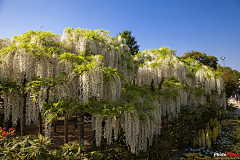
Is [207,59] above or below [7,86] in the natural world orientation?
above

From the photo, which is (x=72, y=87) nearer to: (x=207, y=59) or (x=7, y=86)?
(x=7, y=86)

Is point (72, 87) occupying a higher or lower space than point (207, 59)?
lower

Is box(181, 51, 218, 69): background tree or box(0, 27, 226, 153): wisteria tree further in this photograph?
box(181, 51, 218, 69): background tree

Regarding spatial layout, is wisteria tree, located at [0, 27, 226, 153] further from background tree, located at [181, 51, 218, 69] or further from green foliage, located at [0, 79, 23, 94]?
background tree, located at [181, 51, 218, 69]

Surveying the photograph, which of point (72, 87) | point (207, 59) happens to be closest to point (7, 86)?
point (72, 87)

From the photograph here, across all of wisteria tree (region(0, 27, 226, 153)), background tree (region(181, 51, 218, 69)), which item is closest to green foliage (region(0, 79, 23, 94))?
wisteria tree (region(0, 27, 226, 153))

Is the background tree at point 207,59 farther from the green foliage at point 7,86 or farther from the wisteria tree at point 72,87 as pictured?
the green foliage at point 7,86

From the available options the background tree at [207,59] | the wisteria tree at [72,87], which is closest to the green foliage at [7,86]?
the wisteria tree at [72,87]

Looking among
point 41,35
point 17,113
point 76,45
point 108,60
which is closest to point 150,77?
point 108,60

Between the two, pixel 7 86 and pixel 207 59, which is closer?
pixel 7 86

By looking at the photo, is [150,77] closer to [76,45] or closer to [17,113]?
[76,45]

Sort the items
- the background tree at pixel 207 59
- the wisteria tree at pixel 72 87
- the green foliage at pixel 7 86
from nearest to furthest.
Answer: the wisteria tree at pixel 72 87
the green foliage at pixel 7 86
the background tree at pixel 207 59

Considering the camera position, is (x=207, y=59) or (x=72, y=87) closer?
(x=72, y=87)

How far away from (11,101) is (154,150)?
18.8ft
